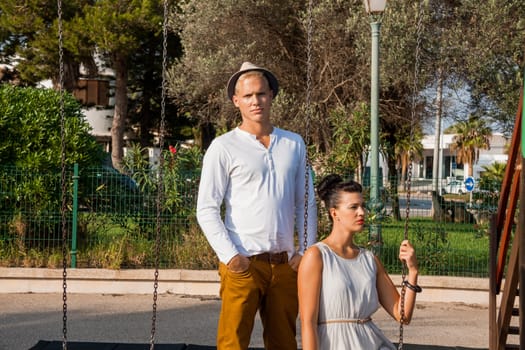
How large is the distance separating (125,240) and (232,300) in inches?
264

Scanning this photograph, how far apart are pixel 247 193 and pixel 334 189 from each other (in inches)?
17.6

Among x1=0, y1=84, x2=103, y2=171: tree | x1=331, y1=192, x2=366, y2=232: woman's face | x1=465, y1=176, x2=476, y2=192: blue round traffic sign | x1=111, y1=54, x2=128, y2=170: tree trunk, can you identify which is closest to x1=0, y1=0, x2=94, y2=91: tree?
x1=111, y1=54, x2=128, y2=170: tree trunk

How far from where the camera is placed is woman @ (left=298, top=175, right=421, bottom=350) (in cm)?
347

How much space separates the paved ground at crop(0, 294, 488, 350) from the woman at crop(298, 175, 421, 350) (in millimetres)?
2960

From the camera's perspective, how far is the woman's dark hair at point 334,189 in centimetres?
360

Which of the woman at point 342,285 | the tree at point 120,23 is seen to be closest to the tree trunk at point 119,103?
the tree at point 120,23

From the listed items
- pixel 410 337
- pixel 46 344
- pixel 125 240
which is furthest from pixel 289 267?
pixel 125 240

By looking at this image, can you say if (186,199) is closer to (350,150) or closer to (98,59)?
(350,150)

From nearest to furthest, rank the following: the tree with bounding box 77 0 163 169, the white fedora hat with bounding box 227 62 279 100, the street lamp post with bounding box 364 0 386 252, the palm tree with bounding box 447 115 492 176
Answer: the white fedora hat with bounding box 227 62 279 100 < the street lamp post with bounding box 364 0 386 252 < the tree with bounding box 77 0 163 169 < the palm tree with bounding box 447 115 492 176

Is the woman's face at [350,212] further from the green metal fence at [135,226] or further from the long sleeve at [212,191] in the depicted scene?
the green metal fence at [135,226]

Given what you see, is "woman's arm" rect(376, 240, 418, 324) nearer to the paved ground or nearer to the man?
the man

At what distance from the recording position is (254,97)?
387cm

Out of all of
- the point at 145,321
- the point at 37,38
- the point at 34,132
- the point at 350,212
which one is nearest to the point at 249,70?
the point at 350,212

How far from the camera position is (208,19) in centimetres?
1888
